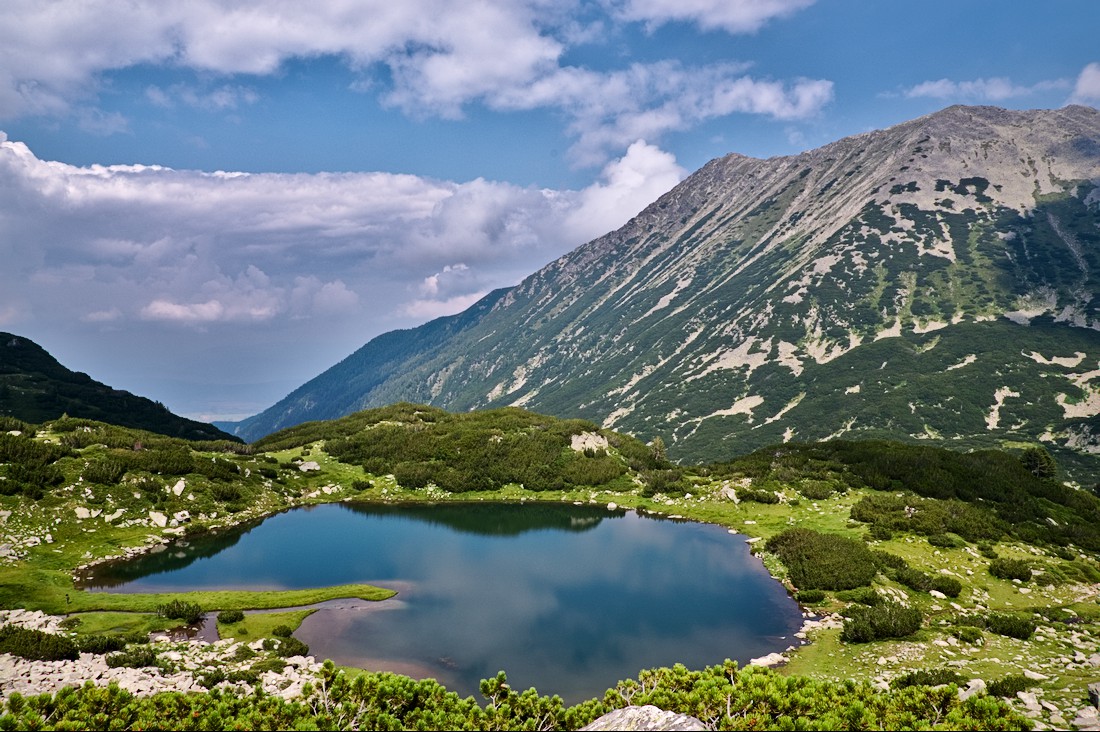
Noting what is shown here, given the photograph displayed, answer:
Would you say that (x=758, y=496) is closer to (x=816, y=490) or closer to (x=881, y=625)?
(x=816, y=490)

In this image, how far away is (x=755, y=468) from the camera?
201ft

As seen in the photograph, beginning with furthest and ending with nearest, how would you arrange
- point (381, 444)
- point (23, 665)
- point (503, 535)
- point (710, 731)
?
1. point (381, 444)
2. point (503, 535)
3. point (23, 665)
4. point (710, 731)

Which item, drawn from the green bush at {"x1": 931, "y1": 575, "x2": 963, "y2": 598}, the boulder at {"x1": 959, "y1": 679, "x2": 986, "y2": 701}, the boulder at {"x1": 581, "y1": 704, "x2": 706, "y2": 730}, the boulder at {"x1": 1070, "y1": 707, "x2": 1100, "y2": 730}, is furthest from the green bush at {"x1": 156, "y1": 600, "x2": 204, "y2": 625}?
the green bush at {"x1": 931, "y1": 575, "x2": 963, "y2": 598}

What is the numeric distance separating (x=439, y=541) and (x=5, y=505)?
28194 mm

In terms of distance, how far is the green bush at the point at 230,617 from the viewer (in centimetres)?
A: 2838

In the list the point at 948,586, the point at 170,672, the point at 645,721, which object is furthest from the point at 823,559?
the point at 170,672

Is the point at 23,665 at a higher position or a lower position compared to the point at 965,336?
lower

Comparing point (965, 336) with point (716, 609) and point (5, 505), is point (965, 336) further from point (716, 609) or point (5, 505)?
point (5, 505)

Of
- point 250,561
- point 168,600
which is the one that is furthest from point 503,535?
point 168,600

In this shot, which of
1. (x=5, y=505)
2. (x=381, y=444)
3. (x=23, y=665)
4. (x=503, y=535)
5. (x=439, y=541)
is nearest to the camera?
(x=23, y=665)

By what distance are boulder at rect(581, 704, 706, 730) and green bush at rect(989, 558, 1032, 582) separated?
31.8m

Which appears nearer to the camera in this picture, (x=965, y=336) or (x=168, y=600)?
(x=168, y=600)

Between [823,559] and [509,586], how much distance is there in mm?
19712

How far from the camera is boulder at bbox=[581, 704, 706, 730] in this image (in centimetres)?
1298
